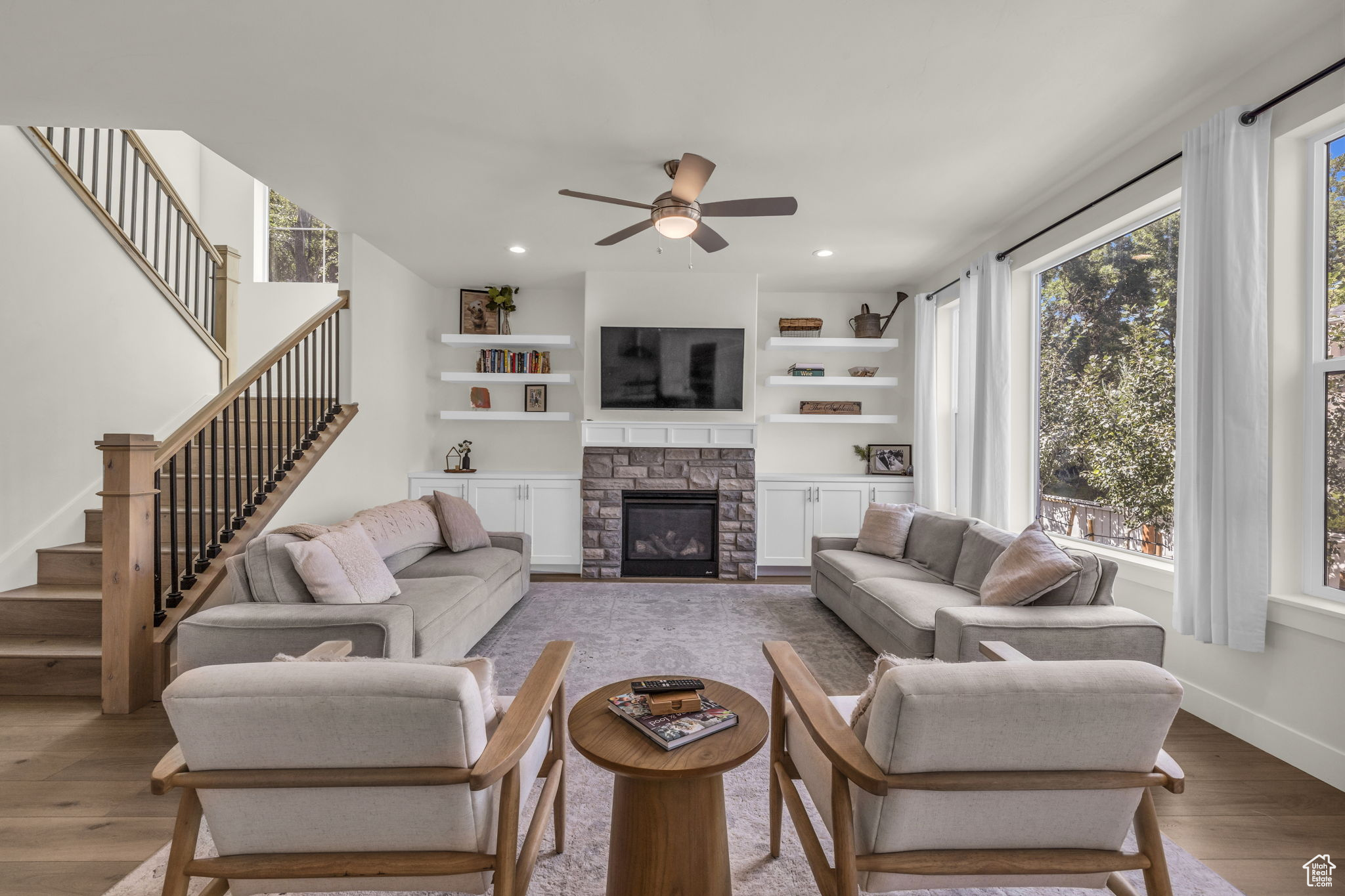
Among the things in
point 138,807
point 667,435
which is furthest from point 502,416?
point 138,807

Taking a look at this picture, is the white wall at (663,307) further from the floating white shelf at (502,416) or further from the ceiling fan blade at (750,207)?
the ceiling fan blade at (750,207)

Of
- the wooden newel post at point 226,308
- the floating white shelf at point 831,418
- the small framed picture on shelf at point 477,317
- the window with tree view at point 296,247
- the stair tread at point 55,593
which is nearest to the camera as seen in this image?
the stair tread at point 55,593

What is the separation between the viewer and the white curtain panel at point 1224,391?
232 cm

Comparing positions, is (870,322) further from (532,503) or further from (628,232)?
(532,503)

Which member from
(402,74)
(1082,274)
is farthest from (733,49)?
(1082,274)

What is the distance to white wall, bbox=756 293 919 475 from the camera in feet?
19.5

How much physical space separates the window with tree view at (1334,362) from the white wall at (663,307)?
351 centimetres

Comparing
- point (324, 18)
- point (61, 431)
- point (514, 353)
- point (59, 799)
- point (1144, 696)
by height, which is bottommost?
point (59, 799)

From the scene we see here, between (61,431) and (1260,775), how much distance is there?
19.1ft

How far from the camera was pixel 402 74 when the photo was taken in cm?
241

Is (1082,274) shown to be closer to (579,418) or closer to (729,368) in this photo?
(729,368)

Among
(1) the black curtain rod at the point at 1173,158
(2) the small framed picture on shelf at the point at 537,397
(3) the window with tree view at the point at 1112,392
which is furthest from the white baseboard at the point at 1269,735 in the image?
(2) the small framed picture on shelf at the point at 537,397

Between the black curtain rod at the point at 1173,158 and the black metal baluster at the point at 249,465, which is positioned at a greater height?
the black curtain rod at the point at 1173,158

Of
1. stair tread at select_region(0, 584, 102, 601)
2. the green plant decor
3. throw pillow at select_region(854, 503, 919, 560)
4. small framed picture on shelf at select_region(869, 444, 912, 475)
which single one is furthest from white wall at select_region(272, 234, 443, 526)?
small framed picture on shelf at select_region(869, 444, 912, 475)
